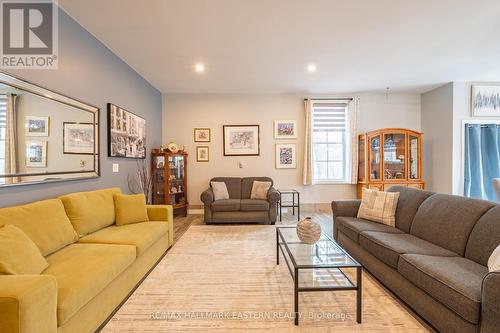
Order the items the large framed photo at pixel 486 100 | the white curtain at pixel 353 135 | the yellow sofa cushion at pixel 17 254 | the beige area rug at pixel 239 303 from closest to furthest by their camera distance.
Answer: the yellow sofa cushion at pixel 17 254 < the beige area rug at pixel 239 303 < the large framed photo at pixel 486 100 < the white curtain at pixel 353 135

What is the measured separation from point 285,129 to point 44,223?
15.0 feet

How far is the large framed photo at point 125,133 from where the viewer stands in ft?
11.3

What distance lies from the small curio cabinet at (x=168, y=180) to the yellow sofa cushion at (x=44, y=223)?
269 centimetres

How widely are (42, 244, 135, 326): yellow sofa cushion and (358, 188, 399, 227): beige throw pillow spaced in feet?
8.99

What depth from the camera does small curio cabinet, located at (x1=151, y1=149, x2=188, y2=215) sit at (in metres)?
4.91

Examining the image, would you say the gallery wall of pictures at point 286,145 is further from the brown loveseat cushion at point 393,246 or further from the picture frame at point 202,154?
the brown loveseat cushion at point 393,246

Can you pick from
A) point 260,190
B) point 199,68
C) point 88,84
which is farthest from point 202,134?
point 88,84

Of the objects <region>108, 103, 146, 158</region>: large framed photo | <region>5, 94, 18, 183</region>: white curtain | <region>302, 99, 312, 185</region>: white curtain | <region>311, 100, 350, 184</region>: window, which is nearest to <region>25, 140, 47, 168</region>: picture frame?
<region>5, 94, 18, 183</region>: white curtain

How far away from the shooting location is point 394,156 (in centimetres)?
520

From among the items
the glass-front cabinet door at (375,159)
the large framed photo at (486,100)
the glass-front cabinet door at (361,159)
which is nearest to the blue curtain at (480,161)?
the large framed photo at (486,100)

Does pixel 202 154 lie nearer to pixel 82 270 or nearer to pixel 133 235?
pixel 133 235

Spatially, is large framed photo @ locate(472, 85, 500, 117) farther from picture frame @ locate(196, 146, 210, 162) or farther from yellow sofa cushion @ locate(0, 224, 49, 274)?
yellow sofa cushion @ locate(0, 224, 49, 274)

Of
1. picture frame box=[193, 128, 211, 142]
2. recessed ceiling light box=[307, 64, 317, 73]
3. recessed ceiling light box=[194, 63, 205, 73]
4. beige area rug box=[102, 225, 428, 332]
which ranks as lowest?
beige area rug box=[102, 225, 428, 332]

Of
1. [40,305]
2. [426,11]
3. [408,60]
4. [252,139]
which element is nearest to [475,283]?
[40,305]
